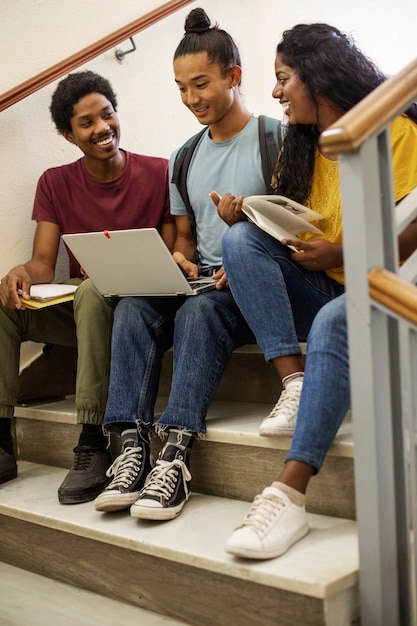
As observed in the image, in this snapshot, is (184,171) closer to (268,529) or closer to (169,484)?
(169,484)

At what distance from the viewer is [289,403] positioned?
156 centimetres

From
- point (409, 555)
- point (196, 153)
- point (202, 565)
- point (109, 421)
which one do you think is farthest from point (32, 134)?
point (409, 555)

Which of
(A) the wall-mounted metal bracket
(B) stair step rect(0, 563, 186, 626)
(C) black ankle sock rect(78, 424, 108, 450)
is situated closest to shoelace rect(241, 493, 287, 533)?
(B) stair step rect(0, 563, 186, 626)

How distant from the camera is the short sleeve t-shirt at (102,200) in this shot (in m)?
2.33

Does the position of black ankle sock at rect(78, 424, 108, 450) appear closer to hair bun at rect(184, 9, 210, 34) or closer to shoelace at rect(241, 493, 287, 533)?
shoelace at rect(241, 493, 287, 533)

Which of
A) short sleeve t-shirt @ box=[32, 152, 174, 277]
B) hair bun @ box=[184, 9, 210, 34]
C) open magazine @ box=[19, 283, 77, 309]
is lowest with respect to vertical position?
open magazine @ box=[19, 283, 77, 309]

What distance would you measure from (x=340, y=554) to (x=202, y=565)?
0.25 metres

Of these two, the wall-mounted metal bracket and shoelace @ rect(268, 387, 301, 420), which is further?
the wall-mounted metal bracket

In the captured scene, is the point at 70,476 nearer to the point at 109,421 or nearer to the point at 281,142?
the point at 109,421

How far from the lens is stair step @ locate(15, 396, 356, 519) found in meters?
1.53

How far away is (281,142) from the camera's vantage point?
6.48 ft

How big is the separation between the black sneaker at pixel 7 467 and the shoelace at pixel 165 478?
0.56m

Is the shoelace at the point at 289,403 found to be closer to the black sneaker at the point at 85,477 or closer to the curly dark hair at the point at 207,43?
the black sneaker at the point at 85,477

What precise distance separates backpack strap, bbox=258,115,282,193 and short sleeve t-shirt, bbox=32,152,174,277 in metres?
0.43
